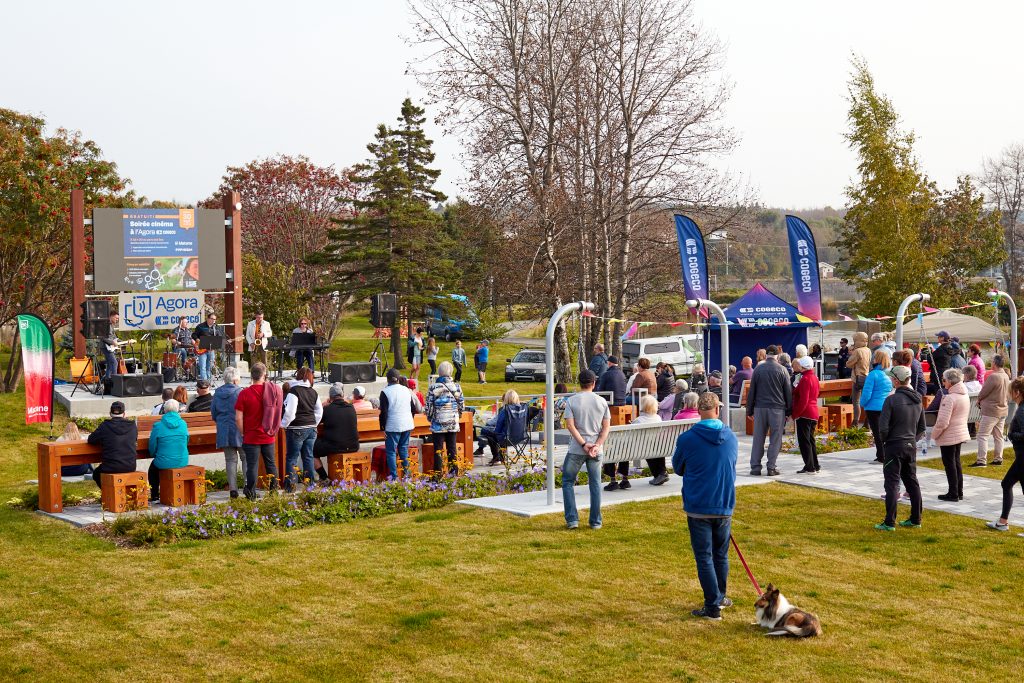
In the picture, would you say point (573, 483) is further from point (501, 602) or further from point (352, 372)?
point (352, 372)

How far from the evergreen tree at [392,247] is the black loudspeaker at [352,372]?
13.8 m

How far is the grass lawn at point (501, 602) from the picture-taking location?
6.94 metres

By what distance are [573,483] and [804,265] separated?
50.8 feet

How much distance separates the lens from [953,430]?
38.5 ft

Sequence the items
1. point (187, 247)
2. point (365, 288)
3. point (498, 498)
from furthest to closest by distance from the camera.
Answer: point (365, 288), point (187, 247), point (498, 498)

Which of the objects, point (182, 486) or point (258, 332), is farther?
point (258, 332)

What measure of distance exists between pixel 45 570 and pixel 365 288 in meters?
30.9

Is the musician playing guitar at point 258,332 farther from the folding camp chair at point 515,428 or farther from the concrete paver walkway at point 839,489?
the concrete paver walkway at point 839,489

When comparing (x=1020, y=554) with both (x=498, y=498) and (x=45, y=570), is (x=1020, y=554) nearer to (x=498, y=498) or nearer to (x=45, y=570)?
(x=498, y=498)

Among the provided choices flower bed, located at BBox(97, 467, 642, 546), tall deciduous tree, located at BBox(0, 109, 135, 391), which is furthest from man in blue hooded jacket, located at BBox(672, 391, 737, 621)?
tall deciduous tree, located at BBox(0, 109, 135, 391)

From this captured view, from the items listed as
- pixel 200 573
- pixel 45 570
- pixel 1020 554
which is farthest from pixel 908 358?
Result: pixel 45 570

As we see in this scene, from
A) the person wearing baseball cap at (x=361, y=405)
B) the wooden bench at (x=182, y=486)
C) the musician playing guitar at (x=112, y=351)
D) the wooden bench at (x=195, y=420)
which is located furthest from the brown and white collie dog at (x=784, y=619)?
the musician playing guitar at (x=112, y=351)

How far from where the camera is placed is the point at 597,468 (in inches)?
409

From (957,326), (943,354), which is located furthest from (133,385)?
(957,326)
